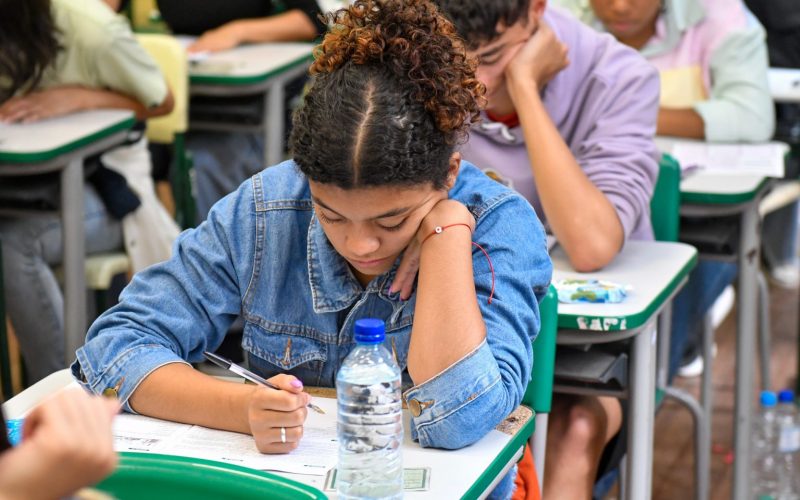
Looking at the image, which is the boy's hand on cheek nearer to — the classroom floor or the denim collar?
the denim collar

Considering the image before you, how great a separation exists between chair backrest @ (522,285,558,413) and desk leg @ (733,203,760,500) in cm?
124

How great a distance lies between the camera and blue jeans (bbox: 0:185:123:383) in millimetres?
3127

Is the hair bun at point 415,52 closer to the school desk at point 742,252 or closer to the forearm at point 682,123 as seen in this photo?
the school desk at point 742,252

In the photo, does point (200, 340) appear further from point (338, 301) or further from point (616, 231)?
point (616, 231)

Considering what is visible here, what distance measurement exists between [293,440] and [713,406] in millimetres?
2660

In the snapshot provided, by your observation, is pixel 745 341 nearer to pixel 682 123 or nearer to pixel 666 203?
pixel 666 203

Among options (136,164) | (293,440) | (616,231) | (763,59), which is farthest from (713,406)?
(293,440)

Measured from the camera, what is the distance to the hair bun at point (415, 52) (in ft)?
5.03

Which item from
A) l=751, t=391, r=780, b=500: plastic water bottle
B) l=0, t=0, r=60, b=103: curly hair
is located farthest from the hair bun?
l=751, t=391, r=780, b=500: plastic water bottle

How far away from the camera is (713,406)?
12.5 ft

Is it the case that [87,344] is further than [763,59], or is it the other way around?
[763,59]

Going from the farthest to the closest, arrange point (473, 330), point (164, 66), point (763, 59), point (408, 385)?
point (164, 66)
point (763, 59)
point (408, 385)
point (473, 330)

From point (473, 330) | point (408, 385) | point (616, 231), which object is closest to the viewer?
point (473, 330)

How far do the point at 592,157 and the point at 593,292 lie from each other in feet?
1.42
